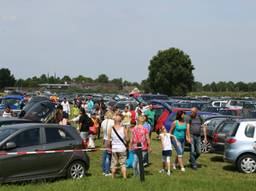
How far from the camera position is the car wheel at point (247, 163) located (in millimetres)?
14289

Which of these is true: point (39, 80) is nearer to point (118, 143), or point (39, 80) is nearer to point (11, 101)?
point (11, 101)

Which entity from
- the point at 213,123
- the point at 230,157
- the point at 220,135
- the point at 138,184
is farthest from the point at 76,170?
the point at 213,123

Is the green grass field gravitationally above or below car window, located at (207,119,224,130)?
below

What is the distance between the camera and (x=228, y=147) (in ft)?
48.1

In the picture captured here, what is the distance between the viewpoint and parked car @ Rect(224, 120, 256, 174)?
1426 centimetres

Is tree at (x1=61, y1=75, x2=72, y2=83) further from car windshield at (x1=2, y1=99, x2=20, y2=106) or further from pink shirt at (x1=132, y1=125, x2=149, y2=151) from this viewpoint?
pink shirt at (x1=132, y1=125, x2=149, y2=151)

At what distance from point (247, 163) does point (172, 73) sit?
73.2 m

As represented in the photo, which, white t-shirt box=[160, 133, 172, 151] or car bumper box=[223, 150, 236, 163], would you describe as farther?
car bumper box=[223, 150, 236, 163]

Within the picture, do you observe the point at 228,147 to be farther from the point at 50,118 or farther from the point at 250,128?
the point at 50,118

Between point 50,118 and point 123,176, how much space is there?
24.9 feet

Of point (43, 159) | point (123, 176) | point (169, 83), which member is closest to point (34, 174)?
point (43, 159)

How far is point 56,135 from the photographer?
12188 mm

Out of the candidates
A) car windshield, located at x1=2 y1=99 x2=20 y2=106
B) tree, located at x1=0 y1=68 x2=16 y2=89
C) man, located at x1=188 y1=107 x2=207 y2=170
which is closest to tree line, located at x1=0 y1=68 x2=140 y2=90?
tree, located at x1=0 y1=68 x2=16 y2=89

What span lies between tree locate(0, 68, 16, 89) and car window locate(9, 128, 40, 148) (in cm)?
12327
